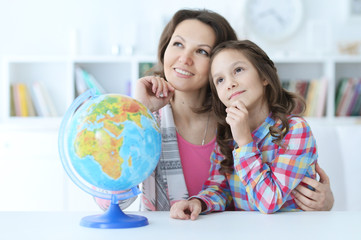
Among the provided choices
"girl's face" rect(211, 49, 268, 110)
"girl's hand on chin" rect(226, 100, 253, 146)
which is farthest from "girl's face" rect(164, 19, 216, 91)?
"girl's hand on chin" rect(226, 100, 253, 146)

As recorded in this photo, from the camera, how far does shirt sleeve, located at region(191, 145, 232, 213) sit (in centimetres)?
157

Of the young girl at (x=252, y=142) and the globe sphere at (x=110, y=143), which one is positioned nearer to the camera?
the globe sphere at (x=110, y=143)

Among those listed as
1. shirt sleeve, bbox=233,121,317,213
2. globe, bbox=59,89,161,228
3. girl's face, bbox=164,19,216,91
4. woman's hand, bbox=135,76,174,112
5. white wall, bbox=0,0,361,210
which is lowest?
shirt sleeve, bbox=233,121,317,213

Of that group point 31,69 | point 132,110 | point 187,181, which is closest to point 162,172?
point 187,181

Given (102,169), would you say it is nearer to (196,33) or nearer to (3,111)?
(196,33)

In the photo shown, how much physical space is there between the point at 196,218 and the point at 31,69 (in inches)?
129

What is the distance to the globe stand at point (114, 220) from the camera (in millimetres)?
1180

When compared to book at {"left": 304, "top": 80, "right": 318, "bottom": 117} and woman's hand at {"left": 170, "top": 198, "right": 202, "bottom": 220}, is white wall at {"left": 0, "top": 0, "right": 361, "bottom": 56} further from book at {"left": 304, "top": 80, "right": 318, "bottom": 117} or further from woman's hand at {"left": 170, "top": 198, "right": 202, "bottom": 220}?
woman's hand at {"left": 170, "top": 198, "right": 202, "bottom": 220}

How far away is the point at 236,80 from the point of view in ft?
5.45

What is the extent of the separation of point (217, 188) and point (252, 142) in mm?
259

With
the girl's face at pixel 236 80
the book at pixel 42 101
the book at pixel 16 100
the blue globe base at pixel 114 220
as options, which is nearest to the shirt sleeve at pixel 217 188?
the girl's face at pixel 236 80

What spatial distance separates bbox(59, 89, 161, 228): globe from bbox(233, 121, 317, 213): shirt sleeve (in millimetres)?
417

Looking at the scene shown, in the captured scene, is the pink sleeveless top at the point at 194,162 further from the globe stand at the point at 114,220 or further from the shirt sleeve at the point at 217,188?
the globe stand at the point at 114,220

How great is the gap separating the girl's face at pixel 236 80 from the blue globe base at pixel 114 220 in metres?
0.62
